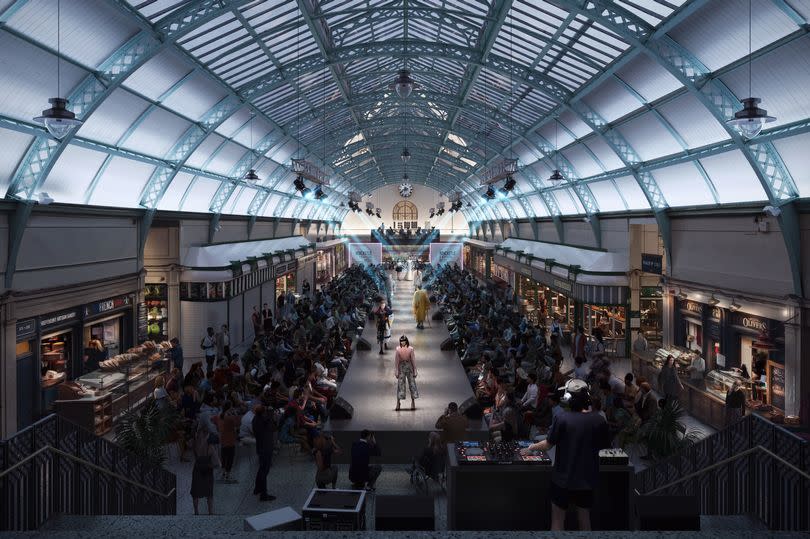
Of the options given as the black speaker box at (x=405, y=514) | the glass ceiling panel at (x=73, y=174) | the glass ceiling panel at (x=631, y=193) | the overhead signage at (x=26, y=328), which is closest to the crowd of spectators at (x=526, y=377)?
the black speaker box at (x=405, y=514)

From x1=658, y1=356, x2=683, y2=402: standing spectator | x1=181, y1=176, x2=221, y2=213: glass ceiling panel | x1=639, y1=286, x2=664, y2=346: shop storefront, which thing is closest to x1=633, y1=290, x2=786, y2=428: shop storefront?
x1=658, y1=356, x2=683, y2=402: standing spectator

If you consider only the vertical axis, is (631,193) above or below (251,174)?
below

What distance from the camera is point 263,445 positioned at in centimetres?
791

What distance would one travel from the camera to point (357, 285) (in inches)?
1219

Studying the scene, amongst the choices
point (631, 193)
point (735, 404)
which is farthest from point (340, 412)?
point (631, 193)

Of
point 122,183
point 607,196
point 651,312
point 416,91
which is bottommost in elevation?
point 651,312

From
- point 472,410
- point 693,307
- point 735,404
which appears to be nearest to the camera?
point 472,410

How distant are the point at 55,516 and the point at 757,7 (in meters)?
11.2

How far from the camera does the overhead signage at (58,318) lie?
1172 cm

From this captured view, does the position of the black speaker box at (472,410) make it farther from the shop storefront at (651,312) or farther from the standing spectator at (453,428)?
the shop storefront at (651,312)

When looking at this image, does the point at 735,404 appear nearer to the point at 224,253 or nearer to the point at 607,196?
the point at 607,196

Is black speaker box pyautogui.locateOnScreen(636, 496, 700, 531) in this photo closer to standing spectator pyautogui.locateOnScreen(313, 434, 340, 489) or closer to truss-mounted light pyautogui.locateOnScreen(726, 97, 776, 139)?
standing spectator pyautogui.locateOnScreen(313, 434, 340, 489)

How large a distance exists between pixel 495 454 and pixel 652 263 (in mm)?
13768

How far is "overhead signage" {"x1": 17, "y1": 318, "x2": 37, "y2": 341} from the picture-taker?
425 inches
